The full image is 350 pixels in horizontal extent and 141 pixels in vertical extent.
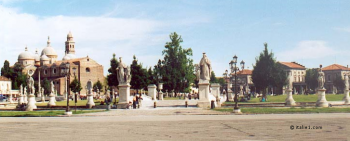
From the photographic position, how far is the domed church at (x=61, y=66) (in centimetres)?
12231

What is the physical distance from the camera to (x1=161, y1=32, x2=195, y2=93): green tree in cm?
7256

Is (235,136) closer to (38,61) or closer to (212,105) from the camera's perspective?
(212,105)

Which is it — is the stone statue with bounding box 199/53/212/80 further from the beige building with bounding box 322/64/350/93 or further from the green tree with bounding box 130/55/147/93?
the beige building with bounding box 322/64/350/93

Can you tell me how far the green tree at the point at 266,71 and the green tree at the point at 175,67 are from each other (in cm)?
1262

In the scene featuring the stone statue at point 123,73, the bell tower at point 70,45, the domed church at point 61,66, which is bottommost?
the stone statue at point 123,73

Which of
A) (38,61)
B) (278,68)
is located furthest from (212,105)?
(38,61)

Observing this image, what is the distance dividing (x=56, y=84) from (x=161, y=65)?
58729 mm

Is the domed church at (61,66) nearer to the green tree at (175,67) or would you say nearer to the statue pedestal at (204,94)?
the green tree at (175,67)

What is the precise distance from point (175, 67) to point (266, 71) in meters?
16.5

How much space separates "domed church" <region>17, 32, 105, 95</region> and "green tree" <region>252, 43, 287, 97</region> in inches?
2366

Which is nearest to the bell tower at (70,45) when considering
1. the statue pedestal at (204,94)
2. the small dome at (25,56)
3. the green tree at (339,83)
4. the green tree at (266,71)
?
the small dome at (25,56)

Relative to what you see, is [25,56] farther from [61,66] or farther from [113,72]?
[113,72]

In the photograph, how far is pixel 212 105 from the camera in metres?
32.5

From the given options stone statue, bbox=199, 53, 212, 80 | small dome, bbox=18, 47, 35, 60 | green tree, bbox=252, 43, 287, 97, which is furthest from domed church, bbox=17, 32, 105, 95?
stone statue, bbox=199, 53, 212, 80
